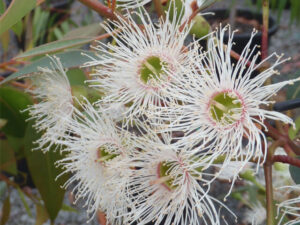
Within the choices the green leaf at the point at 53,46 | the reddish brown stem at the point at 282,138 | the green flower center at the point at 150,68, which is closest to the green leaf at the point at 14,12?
the green leaf at the point at 53,46

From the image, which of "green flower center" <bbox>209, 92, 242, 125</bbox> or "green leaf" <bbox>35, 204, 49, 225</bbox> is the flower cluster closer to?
"green flower center" <bbox>209, 92, 242, 125</bbox>

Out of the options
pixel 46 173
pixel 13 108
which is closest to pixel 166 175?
pixel 46 173

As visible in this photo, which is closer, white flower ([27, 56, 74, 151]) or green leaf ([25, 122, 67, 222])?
white flower ([27, 56, 74, 151])

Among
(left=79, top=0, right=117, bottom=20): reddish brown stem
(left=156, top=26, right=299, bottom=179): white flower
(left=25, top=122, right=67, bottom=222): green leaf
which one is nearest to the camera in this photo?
(left=156, top=26, right=299, bottom=179): white flower

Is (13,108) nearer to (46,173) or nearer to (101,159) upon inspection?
(46,173)

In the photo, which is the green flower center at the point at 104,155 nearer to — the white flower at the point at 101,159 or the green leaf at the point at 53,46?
the white flower at the point at 101,159

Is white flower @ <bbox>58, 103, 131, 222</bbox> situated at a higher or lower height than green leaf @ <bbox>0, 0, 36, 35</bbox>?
A: lower

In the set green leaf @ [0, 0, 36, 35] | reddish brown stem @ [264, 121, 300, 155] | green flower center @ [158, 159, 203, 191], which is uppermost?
green leaf @ [0, 0, 36, 35]

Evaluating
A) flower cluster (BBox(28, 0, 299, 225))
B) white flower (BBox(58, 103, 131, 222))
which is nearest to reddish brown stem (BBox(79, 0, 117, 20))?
flower cluster (BBox(28, 0, 299, 225))
